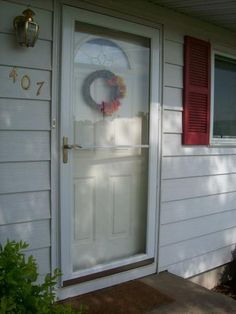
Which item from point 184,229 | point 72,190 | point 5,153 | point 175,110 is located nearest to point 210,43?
point 175,110

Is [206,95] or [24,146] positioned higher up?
[206,95]

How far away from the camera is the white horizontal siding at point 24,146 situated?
2.33m

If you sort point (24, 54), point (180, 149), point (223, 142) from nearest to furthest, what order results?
point (24, 54)
point (180, 149)
point (223, 142)

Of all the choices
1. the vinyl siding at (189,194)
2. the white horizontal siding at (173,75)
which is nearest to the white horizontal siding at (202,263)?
the vinyl siding at (189,194)

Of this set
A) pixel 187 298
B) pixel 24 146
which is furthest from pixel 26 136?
pixel 187 298

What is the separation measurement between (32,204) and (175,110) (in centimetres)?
147

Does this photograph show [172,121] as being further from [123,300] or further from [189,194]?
[123,300]

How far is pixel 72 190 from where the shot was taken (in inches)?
105

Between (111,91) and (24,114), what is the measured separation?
760mm

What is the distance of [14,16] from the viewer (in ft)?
7.53

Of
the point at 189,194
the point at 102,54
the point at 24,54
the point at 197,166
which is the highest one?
the point at 102,54

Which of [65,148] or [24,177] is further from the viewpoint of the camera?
[65,148]

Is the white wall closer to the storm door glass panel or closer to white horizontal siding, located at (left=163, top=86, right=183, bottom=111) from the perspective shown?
the storm door glass panel

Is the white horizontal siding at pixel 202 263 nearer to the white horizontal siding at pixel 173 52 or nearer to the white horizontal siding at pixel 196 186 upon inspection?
the white horizontal siding at pixel 196 186
